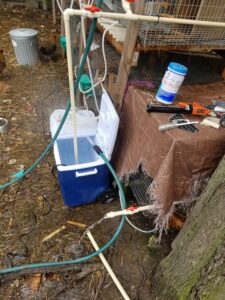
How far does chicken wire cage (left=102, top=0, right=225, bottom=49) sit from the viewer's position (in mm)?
1276

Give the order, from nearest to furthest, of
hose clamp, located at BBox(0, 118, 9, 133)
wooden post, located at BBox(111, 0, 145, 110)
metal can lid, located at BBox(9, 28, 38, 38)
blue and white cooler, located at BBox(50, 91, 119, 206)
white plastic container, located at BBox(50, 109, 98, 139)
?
wooden post, located at BBox(111, 0, 145, 110) → blue and white cooler, located at BBox(50, 91, 119, 206) → white plastic container, located at BBox(50, 109, 98, 139) → hose clamp, located at BBox(0, 118, 9, 133) → metal can lid, located at BBox(9, 28, 38, 38)

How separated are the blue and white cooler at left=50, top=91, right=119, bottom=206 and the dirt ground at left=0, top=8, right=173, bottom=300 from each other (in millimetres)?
160

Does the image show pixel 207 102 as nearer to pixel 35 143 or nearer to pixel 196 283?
pixel 196 283

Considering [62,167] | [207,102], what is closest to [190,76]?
[207,102]

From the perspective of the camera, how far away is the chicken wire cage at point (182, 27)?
1.28 meters

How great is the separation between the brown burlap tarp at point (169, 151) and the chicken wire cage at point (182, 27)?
28 cm

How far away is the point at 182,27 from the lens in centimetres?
137

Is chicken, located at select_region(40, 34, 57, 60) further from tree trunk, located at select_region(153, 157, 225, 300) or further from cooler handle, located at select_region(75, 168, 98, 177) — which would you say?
tree trunk, located at select_region(153, 157, 225, 300)

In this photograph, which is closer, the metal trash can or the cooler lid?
the cooler lid

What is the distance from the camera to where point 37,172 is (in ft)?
6.37

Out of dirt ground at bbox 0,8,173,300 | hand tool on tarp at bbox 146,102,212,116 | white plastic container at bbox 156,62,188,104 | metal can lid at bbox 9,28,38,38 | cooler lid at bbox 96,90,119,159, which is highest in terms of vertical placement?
white plastic container at bbox 156,62,188,104

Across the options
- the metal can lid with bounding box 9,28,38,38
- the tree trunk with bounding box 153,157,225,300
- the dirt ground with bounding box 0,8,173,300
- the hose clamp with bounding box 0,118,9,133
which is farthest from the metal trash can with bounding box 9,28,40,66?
the tree trunk with bounding box 153,157,225,300

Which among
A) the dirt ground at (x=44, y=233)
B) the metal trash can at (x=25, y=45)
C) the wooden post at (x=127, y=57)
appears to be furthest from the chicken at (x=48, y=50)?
the wooden post at (x=127, y=57)

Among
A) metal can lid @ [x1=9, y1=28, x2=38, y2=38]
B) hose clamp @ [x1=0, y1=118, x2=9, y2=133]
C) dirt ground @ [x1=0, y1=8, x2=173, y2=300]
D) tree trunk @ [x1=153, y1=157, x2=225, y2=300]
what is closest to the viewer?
tree trunk @ [x1=153, y1=157, x2=225, y2=300]
